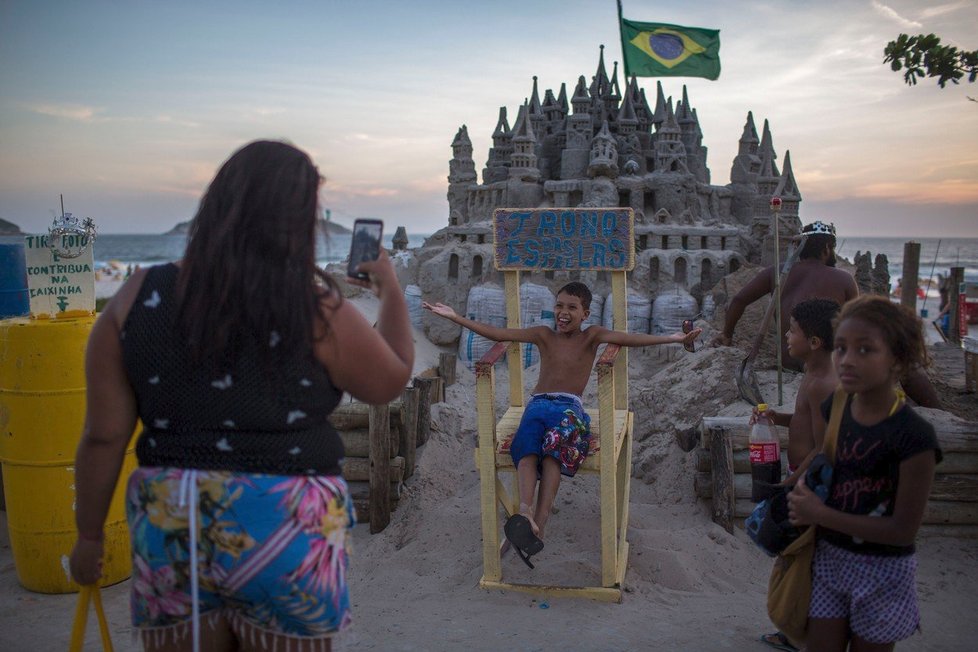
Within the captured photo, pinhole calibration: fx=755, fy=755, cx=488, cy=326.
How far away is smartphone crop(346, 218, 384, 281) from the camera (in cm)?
225

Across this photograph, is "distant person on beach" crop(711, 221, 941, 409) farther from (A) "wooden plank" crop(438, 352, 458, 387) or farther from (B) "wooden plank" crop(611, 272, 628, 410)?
(A) "wooden plank" crop(438, 352, 458, 387)

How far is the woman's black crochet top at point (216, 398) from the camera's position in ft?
6.26

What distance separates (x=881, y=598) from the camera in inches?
101

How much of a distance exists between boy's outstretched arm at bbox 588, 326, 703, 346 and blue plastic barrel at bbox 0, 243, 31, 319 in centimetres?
460

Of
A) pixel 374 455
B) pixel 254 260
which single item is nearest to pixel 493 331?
pixel 374 455

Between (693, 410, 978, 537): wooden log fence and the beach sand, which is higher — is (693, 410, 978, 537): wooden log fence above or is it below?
above

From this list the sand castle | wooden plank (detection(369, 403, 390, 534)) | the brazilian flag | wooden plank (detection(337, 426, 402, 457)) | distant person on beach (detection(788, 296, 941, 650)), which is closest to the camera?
distant person on beach (detection(788, 296, 941, 650))

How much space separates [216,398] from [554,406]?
120 inches

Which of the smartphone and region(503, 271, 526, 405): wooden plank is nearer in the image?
the smartphone

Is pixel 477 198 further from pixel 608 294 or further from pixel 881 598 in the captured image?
pixel 881 598

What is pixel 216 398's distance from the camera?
1911 mm

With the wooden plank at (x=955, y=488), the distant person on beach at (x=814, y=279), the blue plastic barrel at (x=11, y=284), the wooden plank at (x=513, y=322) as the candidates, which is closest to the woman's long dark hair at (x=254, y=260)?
the wooden plank at (x=513, y=322)

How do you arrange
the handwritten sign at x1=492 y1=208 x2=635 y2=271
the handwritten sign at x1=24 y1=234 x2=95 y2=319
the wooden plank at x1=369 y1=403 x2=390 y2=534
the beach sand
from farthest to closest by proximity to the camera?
the wooden plank at x1=369 y1=403 x2=390 y2=534, the handwritten sign at x1=492 y1=208 x2=635 y2=271, the handwritten sign at x1=24 y1=234 x2=95 y2=319, the beach sand

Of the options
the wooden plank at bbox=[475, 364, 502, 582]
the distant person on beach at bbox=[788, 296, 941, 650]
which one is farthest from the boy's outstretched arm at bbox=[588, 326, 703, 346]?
the distant person on beach at bbox=[788, 296, 941, 650]
